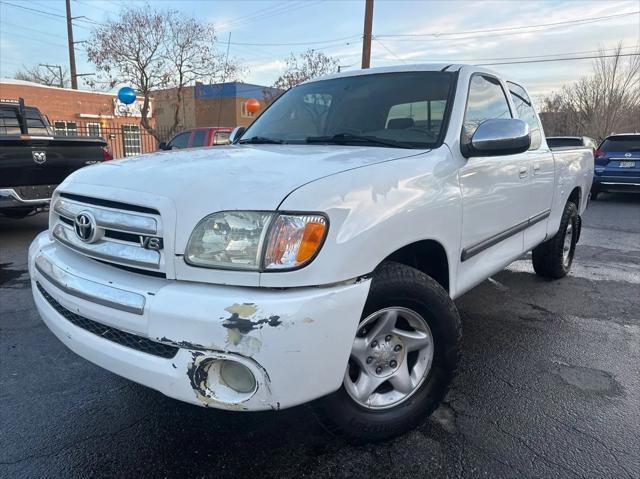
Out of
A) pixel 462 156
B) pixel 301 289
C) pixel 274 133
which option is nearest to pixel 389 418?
pixel 301 289

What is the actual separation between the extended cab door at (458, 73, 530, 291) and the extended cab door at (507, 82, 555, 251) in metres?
0.14

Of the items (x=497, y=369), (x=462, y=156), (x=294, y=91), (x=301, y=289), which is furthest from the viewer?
(x=294, y=91)

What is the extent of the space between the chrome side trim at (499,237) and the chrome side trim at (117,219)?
162 centimetres

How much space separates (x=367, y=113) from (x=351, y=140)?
0.37 meters

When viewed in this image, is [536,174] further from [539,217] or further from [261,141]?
[261,141]

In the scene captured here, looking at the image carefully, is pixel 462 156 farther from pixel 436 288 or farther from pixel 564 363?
pixel 564 363

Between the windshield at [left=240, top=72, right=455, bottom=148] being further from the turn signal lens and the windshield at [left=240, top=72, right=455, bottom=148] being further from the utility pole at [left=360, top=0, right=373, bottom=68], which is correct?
the utility pole at [left=360, top=0, right=373, bottom=68]

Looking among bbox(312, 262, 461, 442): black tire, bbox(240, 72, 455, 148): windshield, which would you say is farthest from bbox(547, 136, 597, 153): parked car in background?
bbox(312, 262, 461, 442): black tire

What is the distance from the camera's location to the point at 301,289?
5.80ft

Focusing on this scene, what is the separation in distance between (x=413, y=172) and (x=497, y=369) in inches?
60.0

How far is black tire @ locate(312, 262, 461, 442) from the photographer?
203 centimetres

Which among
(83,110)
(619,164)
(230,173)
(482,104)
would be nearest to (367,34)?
(619,164)

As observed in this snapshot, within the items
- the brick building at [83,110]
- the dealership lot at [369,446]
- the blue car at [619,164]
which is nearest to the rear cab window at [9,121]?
the dealership lot at [369,446]

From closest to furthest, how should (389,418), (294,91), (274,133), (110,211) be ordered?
(110,211)
(389,418)
(274,133)
(294,91)
